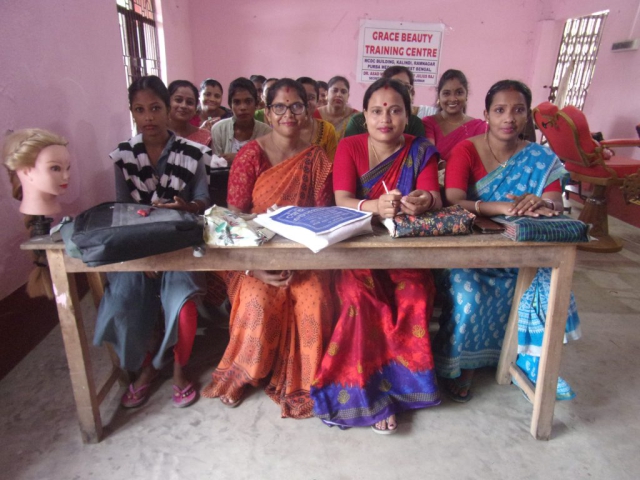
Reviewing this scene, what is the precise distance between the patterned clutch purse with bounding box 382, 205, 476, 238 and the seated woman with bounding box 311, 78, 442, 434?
0.38ft

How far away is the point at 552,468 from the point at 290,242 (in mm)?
1280

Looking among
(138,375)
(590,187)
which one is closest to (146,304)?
(138,375)

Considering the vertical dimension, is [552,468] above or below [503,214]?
below

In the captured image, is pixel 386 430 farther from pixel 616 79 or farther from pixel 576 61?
pixel 576 61

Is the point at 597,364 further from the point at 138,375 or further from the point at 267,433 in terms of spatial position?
the point at 138,375

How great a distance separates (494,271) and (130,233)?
1.51 m

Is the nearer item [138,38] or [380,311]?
[380,311]

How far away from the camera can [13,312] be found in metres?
2.02

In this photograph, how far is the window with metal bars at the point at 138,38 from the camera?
4.48 m

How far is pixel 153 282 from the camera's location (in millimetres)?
1831

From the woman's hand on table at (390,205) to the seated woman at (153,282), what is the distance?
833 millimetres

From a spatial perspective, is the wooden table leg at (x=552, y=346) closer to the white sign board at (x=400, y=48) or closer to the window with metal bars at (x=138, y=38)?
the window with metal bars at (x=138, y=38)

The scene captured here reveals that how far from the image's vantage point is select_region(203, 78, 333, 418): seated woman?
182cm

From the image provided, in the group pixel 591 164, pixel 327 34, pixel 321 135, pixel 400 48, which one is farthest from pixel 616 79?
pixel 321 135
